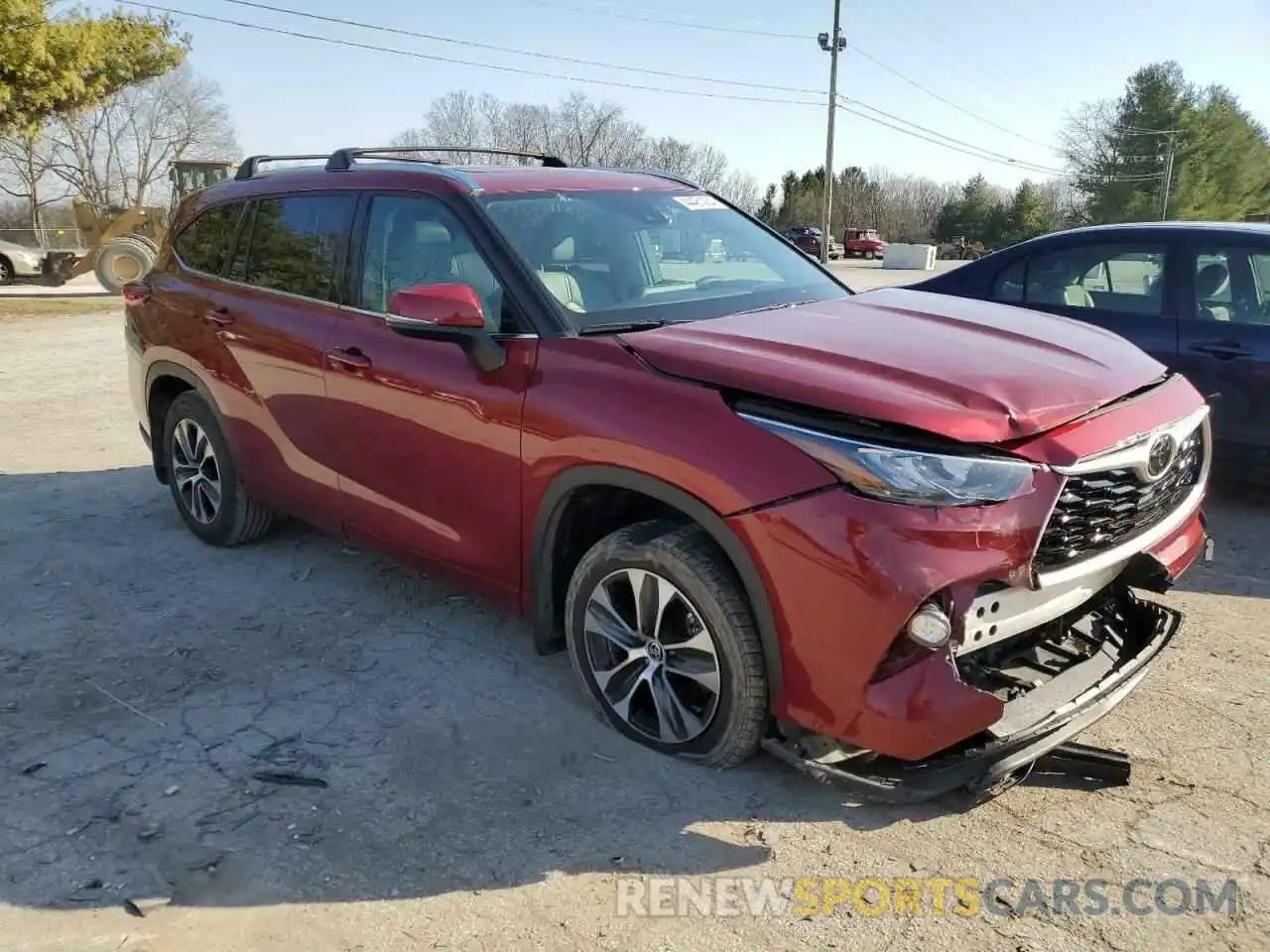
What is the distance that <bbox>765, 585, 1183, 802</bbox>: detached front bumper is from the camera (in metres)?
2.71

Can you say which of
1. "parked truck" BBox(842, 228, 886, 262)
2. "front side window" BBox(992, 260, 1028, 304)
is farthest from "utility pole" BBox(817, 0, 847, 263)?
"front side window" BBox(992, 260, 1028, 304)

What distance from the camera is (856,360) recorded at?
2.97m

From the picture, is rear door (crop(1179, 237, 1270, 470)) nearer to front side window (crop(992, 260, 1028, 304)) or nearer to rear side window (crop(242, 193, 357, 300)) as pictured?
front side window (crop(992, 260, 1028, 304))

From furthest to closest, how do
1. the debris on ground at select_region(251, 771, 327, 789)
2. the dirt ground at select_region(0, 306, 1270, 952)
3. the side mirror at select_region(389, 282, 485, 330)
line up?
the side mirror at select_region(389, 282, 485, 330) < the debris on ground at select_region(251, 771, 327, 789) < the dirt ground at select_region(0, 306, 1270, 952)

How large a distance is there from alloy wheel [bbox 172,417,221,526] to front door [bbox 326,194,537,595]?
1281 mm

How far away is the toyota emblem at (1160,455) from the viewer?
3.00 m

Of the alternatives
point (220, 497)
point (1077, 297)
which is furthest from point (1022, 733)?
point (1077, 297)

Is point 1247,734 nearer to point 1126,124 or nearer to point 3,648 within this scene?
point 3,648

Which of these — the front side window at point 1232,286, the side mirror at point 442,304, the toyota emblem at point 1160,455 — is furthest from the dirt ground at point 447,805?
the front side window at point 1232,286

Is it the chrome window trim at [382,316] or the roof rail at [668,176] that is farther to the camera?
the roof rail at [668,176]

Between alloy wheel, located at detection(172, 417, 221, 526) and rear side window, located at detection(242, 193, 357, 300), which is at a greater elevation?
rear side window, located at detection(242, 193, 357, 300)

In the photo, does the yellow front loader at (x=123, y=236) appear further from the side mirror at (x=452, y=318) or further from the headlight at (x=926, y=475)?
the headlight at (x=926, y=475)

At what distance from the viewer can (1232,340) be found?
18.8 ft

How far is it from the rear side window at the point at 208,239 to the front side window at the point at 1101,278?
4793mm
